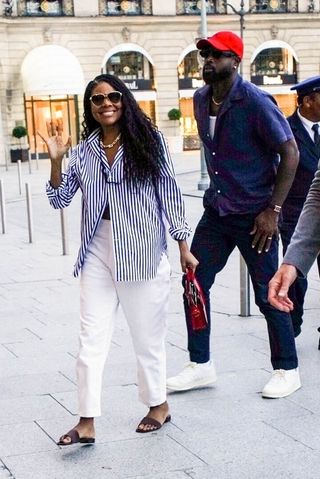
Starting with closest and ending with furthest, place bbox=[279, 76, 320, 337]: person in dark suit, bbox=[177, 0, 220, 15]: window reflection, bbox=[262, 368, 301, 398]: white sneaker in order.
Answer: bbox=[262, 368, 301, 398]: white sneaker
bbox=[279, 76, 320, 337]: person in dark suit
bbox=[177, 0, 220, 15]: window reflection

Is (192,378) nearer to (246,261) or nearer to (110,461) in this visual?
(246,261)

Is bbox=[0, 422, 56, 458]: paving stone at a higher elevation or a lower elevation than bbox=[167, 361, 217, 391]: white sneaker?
lower

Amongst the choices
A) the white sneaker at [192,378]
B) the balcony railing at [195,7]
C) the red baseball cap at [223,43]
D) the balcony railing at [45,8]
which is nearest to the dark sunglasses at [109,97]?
the red baseball cap at [223,43]

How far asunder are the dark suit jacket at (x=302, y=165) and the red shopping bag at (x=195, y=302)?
1551 millimetres

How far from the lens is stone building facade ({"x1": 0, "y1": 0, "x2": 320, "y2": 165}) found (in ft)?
124

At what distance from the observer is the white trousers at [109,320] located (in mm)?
4523

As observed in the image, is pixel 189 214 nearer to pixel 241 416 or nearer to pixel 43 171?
pixel 241 416

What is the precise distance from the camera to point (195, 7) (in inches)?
1618

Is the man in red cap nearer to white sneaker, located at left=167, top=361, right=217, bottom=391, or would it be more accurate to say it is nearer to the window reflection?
white sneaker, located at left=167, top=361, right=217, bottom=391

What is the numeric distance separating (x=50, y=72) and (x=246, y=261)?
107 ft

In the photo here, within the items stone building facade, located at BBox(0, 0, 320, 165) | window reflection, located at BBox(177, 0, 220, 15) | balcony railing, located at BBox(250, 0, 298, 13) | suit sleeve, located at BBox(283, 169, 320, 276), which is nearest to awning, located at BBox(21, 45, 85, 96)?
stone building facade, located at BBox(0, 0, 320, 165)

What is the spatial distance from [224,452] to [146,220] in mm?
1232

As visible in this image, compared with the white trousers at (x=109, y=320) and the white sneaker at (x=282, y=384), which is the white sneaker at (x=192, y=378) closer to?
the white sneaker at (x=282, y=384)

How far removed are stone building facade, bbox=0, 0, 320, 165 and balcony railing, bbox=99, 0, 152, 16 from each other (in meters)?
0.04
